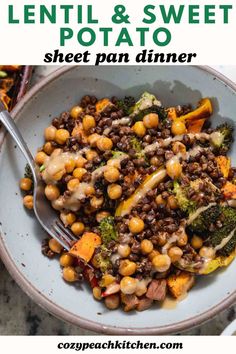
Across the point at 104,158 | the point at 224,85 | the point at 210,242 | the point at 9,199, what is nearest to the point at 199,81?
the point at 224,85

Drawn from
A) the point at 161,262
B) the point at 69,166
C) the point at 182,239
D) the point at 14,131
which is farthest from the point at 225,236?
the point at 14,131

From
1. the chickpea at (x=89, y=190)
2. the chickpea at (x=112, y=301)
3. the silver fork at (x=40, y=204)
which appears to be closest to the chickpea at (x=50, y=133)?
the silver fork at (x=40, y=204)

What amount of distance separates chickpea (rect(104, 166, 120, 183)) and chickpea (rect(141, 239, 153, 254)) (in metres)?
0.31

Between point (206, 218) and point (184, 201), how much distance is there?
0.12 metres

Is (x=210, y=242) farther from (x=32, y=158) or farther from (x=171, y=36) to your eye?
(x=171, y=36)

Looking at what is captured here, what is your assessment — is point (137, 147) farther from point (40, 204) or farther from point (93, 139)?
point (40, 204)

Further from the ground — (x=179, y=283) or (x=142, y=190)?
(x=142, y=190)

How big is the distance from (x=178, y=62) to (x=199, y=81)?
0.17 m

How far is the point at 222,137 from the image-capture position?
117 inches

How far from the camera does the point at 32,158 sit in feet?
9.70

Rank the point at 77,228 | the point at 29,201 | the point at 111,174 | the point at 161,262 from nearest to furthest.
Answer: the point at 161,262 < the point at 111,174 < the point at 77,228 < the point at 29,201

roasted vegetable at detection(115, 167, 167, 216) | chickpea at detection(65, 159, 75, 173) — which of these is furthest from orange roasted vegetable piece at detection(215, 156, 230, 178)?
chickpea at detection(65, 159, 75, 173)

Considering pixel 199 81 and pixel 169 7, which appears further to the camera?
pixel 169 7

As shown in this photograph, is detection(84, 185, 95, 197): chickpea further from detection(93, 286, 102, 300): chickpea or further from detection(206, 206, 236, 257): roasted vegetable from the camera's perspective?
detection(206, 206, 236, 257): roasted vegetable
